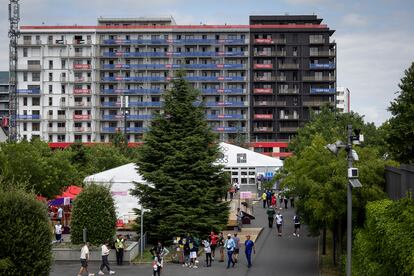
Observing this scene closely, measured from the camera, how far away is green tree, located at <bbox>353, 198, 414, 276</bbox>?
1284 cm

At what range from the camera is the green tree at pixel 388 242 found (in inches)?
Answer: 505

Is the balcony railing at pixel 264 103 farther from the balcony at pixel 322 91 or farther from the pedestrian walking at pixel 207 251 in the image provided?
the pedestrian walking at pixel 207 251

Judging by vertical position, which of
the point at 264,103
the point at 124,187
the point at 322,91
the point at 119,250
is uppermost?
the point at 322,91

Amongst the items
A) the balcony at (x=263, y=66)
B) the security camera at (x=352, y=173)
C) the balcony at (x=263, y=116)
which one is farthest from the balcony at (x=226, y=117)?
the security camera at (x=352, y=173)

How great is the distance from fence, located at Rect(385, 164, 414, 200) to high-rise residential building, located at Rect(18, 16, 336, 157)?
82.3 meters

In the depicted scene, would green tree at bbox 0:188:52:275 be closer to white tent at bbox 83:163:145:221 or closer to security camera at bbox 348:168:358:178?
security camera at bbox 348:168:358:178

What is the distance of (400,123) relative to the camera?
71.4 feet

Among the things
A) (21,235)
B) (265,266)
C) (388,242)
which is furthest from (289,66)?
(388,242)

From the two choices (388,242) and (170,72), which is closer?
(388,242)

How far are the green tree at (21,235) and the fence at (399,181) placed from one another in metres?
10.8

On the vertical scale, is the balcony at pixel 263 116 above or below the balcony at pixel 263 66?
below

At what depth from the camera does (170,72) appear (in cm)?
10712

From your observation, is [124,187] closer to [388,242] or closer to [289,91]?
[388,242]

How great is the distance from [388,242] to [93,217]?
18.6 metres
